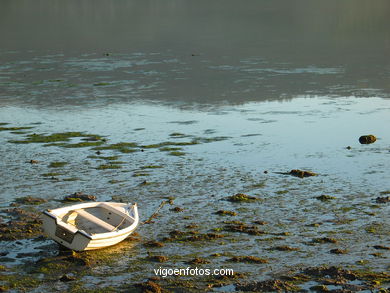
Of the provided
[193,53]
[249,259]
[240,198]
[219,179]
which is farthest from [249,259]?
[193,53]

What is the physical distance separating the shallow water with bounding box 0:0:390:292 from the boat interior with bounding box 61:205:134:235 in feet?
2.21

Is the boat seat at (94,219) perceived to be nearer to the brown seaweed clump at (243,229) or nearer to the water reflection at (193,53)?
the brown seaweed clump at (243,229)

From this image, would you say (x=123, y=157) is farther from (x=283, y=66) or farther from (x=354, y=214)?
(x=283, y=66)

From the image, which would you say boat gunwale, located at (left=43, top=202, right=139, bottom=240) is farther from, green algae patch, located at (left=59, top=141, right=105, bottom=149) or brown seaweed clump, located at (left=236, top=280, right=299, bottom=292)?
green algae patch, located at (left=59, top=141, right=105, bottom=149)

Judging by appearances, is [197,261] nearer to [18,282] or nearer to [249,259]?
[249,259]

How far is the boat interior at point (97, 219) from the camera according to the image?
1981cm

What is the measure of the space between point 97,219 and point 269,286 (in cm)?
577

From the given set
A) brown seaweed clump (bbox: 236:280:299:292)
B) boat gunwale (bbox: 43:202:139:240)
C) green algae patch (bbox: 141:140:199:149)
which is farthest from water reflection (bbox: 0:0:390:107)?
brown seaweed clump (bbox: 236:280:299:292)

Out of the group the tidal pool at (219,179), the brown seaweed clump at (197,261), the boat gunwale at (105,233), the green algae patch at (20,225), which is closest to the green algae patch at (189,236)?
the tidal pool at (219,179)

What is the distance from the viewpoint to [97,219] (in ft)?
66.3

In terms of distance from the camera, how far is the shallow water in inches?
757

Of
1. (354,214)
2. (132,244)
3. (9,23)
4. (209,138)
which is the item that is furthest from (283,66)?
(9,23)

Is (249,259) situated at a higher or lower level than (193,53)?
lower

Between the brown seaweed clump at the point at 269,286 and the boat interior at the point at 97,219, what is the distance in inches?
173
